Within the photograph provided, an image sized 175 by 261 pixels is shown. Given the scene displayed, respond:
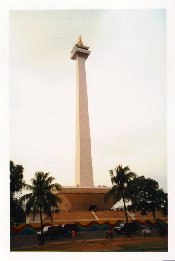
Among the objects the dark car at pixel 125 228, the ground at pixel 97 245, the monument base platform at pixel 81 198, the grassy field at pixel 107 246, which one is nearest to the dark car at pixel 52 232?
the ground at pixel 97 245

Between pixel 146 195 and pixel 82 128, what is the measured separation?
12215 mm

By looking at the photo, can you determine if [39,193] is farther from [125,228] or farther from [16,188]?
[125,228]

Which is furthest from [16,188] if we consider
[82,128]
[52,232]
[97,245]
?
[82,128]

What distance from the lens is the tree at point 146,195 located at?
89.4 feet

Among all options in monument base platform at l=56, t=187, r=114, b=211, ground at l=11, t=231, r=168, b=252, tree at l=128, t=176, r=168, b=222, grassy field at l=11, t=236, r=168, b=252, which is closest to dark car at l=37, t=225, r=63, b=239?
ground at l=11, t=231, r=168, b=252

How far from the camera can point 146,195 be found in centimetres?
2888

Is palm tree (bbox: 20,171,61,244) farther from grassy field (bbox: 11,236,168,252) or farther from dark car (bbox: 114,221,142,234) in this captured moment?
dark car (bbox: 114,221,142,234)

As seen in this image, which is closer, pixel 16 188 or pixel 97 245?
pixel 97 245

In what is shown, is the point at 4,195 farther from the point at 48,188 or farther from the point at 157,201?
the point at 157,201

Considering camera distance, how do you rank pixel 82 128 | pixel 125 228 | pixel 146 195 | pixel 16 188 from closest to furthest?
pixel 16 188 → pixel 125 228 → pixel 146 195 → pixel 82 128

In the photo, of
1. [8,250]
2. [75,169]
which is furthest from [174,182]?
[75,169]

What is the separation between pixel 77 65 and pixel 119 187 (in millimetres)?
16862

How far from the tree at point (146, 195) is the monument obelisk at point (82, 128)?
9791mm
